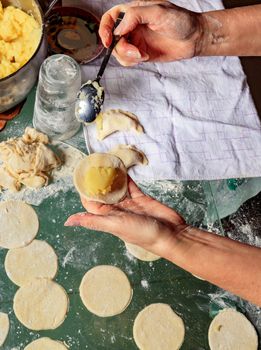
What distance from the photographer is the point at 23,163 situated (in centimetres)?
165

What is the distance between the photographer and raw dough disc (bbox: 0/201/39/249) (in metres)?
1.62

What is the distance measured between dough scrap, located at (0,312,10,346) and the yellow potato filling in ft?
1.51

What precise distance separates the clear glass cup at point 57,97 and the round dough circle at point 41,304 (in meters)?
0.54

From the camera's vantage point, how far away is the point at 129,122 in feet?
6.01

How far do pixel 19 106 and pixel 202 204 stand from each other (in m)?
0.77

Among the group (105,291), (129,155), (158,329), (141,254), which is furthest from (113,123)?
(158,329)

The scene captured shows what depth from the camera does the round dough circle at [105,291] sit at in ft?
5.22

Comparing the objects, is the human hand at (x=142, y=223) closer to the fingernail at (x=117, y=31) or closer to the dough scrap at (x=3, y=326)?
Answer: the dough scrap at (x=3, y=326)

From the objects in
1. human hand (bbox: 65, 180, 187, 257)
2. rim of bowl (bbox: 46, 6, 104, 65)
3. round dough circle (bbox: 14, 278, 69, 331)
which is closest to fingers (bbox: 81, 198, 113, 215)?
human hand (bbox: 65, 180, 187, 257)

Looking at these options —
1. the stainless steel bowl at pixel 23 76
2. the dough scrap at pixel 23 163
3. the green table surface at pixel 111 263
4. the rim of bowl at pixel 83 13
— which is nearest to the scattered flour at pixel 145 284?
the green table surface at pixel 111 263

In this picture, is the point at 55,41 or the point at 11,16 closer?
the point at 11,16

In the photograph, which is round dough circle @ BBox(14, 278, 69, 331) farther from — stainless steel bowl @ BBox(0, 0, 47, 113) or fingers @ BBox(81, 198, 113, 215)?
stainless steel bowl @ BBox(0, 0, 47, 113)

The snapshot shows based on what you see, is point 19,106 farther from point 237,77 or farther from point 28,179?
point 237,77

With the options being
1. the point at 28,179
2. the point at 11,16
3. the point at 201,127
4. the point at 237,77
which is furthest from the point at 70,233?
the point at 237,77
